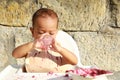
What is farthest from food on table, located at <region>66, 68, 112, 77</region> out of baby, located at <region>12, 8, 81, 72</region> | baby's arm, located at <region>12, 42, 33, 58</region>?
baby's arm, located at <region>12, 42, 33, 58</region>

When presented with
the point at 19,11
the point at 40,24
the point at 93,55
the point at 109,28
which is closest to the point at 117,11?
the point at 109,28

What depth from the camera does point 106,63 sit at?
2035 mm

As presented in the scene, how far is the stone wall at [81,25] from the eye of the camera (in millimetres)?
1993

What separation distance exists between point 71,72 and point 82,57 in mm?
711

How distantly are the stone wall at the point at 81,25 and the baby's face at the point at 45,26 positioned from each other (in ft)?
1.74

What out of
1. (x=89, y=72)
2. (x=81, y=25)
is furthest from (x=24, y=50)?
(x=81, y=25)

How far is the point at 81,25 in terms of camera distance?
6.57ft

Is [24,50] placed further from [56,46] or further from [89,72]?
[89,72]

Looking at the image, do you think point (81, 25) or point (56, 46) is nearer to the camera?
point (56, 46)

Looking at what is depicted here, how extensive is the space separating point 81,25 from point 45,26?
1.92 feet

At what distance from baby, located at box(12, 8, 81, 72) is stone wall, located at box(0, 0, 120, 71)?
50 cm

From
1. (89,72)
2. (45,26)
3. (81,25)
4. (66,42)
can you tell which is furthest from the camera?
(81,25)

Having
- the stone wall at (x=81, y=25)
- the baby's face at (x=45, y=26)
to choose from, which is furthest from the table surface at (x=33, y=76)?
the stone wall at (x=81, y=25)

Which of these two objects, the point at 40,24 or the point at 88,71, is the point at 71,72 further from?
the point at 40,24
